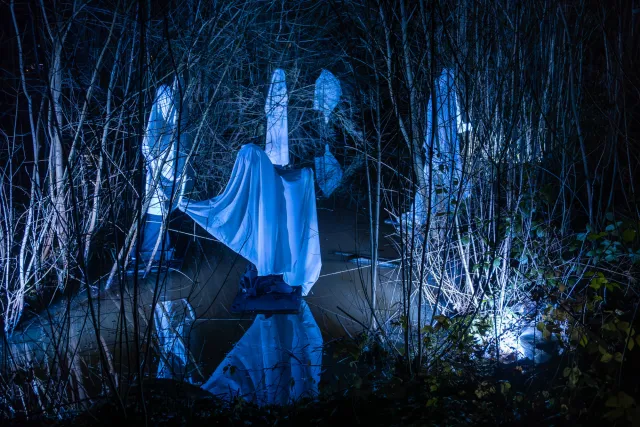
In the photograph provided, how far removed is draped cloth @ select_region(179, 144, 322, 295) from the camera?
19.5 ft

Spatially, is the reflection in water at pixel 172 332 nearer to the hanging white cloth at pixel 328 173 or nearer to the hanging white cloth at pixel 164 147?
the hanging white cloth at pixel 164 147

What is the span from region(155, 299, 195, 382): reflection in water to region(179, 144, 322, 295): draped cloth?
0.97 metres

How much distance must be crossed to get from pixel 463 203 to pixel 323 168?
8665 mm

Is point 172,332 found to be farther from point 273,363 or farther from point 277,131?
point 277,131

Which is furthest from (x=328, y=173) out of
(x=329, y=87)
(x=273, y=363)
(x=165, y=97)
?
(x=273, y=363)

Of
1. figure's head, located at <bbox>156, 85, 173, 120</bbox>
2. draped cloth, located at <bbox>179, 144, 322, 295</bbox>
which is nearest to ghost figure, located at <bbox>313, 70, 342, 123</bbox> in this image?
draped cloth, located at <bbox>179, 144, 322, 295</bbox>

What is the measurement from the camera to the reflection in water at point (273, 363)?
3.84m

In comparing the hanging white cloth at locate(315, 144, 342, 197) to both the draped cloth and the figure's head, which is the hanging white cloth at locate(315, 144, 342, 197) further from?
the figure's head

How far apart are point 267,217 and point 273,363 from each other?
6.55ft

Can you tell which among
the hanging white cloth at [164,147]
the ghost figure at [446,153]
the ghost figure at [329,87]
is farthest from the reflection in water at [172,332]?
the ghost figure at [329,87]

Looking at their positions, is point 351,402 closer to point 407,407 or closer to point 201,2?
point 407,407

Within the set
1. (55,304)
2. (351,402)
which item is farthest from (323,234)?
(351,402)

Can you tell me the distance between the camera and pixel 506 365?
4.03 m

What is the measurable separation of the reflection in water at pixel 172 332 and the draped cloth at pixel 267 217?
0.97 m
